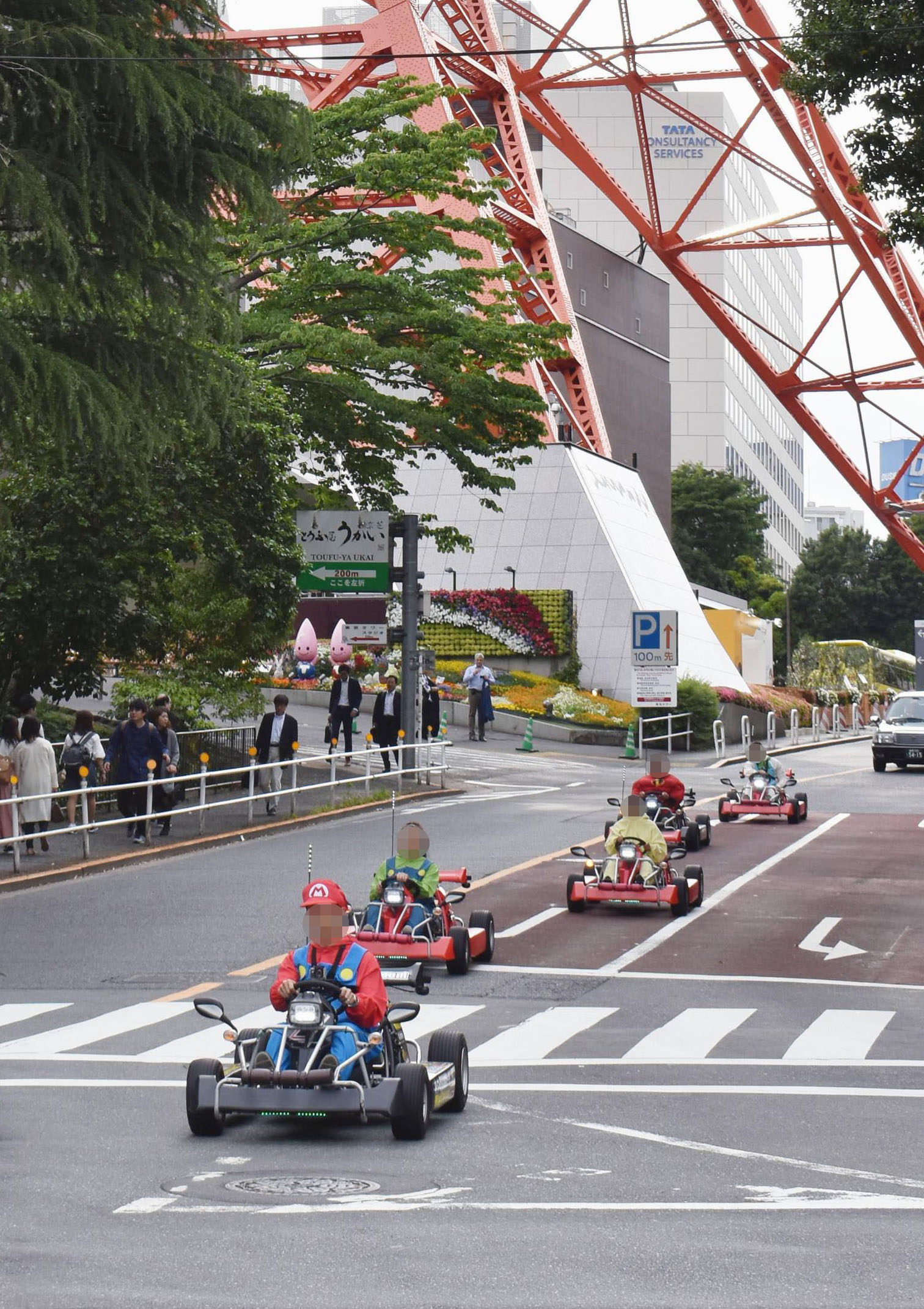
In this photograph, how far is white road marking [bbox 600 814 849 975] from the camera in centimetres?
1658

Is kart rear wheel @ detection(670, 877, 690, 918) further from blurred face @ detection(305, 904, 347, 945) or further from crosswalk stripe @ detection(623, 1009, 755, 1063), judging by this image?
blurred face @ detection(305, 904, 347, 945)

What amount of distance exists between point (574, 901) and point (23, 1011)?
7.00 meters

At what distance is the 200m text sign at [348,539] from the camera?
3409 cm

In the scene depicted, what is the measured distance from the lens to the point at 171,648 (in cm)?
2966

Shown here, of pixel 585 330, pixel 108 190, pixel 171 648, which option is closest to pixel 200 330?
pixel 108 190

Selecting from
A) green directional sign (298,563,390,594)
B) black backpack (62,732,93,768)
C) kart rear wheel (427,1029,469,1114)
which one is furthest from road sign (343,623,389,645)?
kart rear wheel (427,1029,469,1114)

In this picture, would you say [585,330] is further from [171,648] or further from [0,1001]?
[0,1001]

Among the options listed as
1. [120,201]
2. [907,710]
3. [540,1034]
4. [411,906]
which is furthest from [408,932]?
[907,710]

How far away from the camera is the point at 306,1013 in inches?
368

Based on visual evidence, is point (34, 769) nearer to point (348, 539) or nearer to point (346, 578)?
point (346, 578)

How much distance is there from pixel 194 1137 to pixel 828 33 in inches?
597

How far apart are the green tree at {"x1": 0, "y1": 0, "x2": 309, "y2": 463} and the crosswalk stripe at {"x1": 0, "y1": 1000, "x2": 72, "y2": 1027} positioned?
6252 millimetres

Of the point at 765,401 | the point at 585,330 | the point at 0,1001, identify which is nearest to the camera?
the point at 0,1001

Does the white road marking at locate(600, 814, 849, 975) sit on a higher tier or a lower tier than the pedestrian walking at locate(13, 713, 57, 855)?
lower
